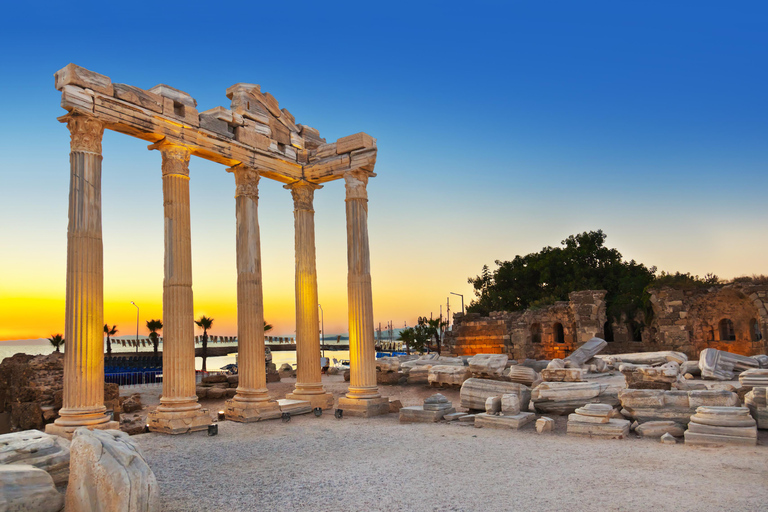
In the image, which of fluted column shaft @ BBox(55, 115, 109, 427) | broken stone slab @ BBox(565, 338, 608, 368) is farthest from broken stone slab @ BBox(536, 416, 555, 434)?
broken stone slab @ BBox(565, 338, 608, 368)

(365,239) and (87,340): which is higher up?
(365,239)

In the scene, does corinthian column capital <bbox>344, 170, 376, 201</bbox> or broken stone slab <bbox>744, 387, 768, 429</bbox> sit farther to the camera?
corinthian column capital <bbox>344, 170, 376, 201</bbox>

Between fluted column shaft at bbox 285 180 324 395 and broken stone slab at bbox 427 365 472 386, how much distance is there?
5646mm

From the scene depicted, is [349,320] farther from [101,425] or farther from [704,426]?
[704,426]

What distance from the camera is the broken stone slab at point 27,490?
513 centimetres

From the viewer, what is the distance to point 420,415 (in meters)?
12.7

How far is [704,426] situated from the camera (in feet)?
30.9

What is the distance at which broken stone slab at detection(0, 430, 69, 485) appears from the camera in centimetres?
582

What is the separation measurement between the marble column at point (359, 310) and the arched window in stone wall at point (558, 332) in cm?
2161

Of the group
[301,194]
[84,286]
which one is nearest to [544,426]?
[301,194]

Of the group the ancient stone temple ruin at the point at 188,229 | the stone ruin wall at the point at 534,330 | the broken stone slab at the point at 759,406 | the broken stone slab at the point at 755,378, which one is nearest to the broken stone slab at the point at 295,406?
the ancient stone temple ruin at the point at 188,229

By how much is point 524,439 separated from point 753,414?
4311 millimetres

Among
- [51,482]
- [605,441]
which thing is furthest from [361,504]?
[605,441]

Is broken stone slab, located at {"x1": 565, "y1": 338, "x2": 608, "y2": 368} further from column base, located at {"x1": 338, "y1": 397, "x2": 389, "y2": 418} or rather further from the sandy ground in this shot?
the sandy ground
